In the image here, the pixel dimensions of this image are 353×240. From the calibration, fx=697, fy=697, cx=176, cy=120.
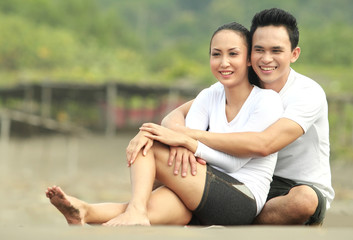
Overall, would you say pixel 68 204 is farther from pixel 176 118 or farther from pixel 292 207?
pixel 292 207

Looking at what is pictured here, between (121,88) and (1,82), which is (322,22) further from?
(121,88)

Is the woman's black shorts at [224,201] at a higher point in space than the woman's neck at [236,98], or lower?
lower

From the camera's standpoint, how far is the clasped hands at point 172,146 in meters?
2.35

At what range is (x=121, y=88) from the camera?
1675cm

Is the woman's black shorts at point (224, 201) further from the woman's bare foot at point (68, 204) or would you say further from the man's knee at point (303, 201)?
the woman's bare foot at point (68, 204)

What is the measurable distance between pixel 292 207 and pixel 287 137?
25cm

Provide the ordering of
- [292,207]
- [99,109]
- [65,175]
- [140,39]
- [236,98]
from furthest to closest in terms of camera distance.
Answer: [140,39], [99,109], [65,175], [236,98], [292,207]

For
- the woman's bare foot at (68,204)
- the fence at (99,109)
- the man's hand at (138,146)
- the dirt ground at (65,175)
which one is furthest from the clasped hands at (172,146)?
the fence at (99,109)

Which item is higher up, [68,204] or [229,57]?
[229,57]

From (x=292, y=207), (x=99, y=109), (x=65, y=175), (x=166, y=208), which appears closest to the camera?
(x=166, y=208)

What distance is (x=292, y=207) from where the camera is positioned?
2.46 meters

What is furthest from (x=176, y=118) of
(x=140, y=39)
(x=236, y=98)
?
(x=140, y=39)

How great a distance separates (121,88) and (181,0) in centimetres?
3243

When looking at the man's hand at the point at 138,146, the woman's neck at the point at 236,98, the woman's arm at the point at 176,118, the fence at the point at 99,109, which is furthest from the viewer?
the fence at the point at 99,109
